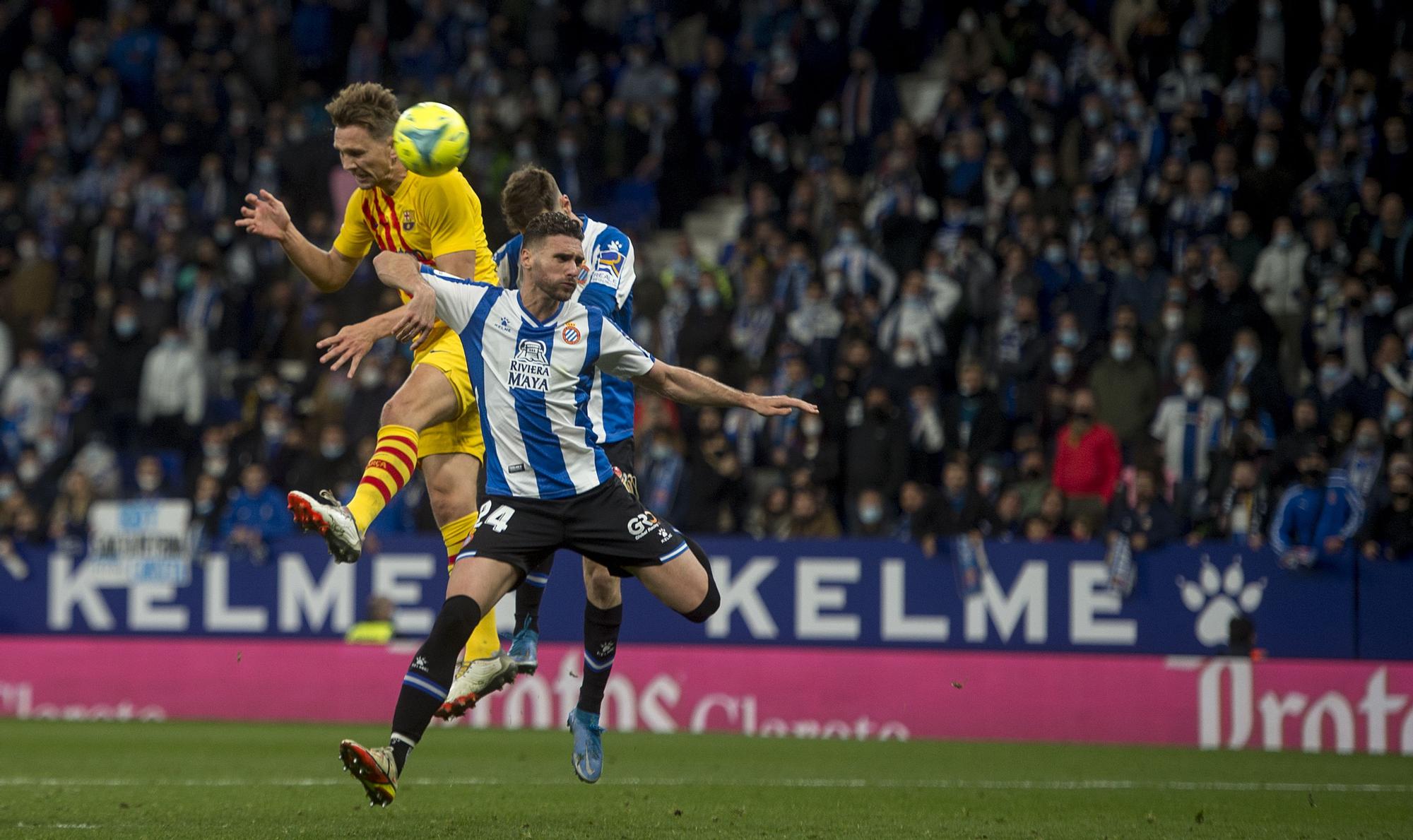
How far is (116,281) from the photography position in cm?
2156

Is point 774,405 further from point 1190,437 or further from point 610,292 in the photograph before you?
point 1190,437

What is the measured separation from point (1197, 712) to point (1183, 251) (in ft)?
15.7

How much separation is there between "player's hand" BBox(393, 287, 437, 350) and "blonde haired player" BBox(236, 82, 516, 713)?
0.53 m

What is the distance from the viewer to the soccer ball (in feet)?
28.7

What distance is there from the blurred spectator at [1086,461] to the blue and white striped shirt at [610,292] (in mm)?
7913

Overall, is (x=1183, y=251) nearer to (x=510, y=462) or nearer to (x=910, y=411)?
(x=910, y=411)

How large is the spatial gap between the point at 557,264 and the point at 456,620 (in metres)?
1.60

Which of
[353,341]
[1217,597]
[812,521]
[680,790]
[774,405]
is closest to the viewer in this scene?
[353,341]

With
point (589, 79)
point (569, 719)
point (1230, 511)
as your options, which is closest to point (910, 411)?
point (1230, 511)

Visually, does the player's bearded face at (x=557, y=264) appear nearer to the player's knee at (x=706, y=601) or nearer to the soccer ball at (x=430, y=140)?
the soccer ball at (x=430, y=140)

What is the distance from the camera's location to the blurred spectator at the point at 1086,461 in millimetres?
16609

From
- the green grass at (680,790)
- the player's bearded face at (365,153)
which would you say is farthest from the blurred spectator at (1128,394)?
the player's bearded face at (365,153)

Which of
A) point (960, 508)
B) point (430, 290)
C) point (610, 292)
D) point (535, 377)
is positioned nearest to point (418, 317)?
point (430, 290)

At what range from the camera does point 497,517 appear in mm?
8375
